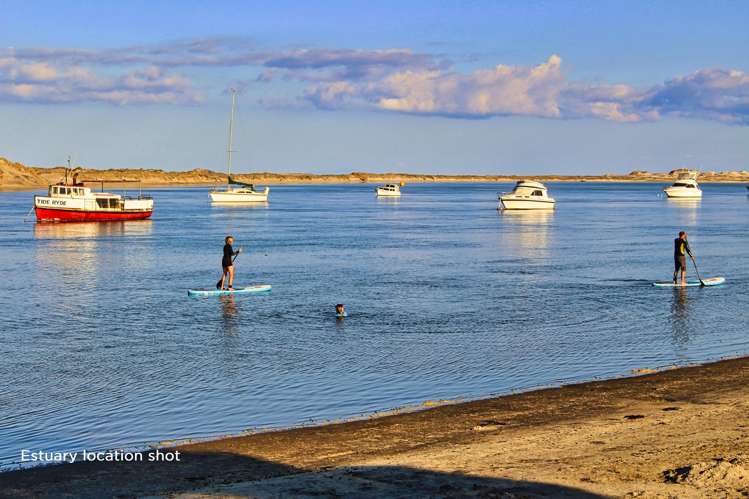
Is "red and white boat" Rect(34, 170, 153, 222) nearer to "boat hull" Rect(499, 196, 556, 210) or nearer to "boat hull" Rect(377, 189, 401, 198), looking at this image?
"boat hull" Rect(499, 196, 556, 210)

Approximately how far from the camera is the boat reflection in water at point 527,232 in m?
56.9

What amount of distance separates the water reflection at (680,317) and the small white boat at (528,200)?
6876 cm

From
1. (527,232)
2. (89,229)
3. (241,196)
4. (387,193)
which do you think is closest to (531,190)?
(527,232)

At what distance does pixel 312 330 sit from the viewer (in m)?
26.7

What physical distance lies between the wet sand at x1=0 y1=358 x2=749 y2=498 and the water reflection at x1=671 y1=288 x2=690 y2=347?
827cm

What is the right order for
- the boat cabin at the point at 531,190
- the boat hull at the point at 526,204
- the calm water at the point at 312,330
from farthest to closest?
the boat cabin at the point at 531,190 → the boat hull at the point at 526,204 → the calm water at the point at 312,330

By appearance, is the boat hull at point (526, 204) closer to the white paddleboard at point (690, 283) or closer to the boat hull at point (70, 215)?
the boat hull at point (70, 215)

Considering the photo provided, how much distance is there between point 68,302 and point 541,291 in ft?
56.7

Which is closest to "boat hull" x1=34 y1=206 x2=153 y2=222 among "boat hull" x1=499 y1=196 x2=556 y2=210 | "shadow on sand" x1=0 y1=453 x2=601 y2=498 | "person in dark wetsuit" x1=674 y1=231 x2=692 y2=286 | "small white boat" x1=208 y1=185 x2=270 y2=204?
"boat hull" x1=499 y1=196 x2=556 y2=210

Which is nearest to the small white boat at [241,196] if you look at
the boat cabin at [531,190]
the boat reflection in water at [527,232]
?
the boat reflection in water at [527,232]

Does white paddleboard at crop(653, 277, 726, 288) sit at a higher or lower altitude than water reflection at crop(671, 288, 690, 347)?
higher

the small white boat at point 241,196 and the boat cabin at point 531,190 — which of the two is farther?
the small white boat at point 241,196

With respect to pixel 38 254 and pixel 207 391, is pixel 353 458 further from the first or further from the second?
pixel 38 254

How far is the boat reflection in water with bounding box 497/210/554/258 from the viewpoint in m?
56.9
